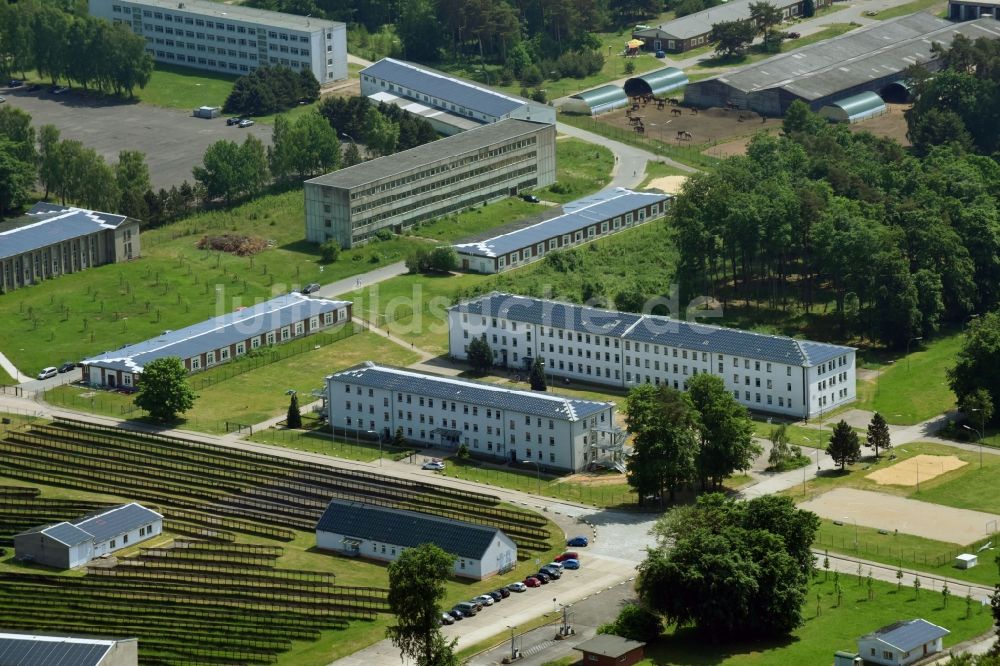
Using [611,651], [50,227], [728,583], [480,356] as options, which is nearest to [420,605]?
[611,651]

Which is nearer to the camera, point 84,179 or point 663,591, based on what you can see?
point 663,591

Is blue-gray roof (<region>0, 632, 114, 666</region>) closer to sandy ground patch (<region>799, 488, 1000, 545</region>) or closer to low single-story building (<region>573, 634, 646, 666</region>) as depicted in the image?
low single-story building (<region>573, 634, 646, 666</region>)

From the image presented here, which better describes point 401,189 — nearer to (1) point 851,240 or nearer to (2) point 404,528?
(1) point 851,240

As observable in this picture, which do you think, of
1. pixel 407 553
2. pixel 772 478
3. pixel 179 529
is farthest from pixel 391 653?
pixel 772 478

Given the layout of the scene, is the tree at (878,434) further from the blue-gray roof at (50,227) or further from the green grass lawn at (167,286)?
the blue-gray roof at (50,227)

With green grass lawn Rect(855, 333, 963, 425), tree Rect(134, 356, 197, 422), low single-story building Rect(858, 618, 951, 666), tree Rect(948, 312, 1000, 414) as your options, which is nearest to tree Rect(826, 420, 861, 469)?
green grass lawn Rect(855, 333, 963, 425)

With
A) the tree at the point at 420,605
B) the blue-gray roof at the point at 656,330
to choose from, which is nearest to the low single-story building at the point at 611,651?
the tree at the point at 420,605

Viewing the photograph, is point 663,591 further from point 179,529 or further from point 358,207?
point 358,207
